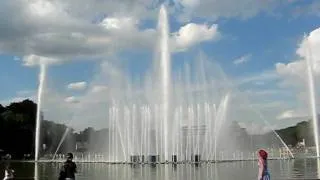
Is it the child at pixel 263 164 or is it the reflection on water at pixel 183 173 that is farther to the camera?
the reflection on water at pixel 183 173

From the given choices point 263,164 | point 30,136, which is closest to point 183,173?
point 263,164

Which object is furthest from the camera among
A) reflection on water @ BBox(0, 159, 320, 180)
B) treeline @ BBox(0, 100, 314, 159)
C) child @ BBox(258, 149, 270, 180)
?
treeline @ BBox(0, 100, 314, 159)

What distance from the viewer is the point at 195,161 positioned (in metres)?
62.2

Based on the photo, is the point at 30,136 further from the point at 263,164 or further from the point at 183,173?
the point at 263,164

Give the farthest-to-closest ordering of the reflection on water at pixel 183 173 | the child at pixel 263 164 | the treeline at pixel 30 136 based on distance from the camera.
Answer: the treeline at pixel 30 136
the reflection on water at pixel 183 173
the child at pixel 263 164

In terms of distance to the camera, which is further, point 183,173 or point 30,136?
point 30,136

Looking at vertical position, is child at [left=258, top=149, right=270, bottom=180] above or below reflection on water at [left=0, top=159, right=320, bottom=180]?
above

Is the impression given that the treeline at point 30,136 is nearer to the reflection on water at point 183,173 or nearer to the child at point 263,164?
the reflection on water at point 183,173

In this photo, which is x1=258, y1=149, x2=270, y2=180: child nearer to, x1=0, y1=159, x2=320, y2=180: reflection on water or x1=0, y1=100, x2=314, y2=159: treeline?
x1=0, y1=159, x2=320, y2=180: reflection on water

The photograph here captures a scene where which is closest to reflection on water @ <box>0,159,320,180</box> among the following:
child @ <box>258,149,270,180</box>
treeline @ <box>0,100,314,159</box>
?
child @ <box>258,149,270,180</box>

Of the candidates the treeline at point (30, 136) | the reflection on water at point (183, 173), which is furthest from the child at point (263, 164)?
the treeline at point (30, 136)

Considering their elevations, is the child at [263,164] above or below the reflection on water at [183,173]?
above

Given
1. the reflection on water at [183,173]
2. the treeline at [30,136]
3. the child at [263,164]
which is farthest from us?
the treeline at [30,136]

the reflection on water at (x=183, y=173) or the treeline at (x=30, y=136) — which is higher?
the treeline at (x=30, y=136)
